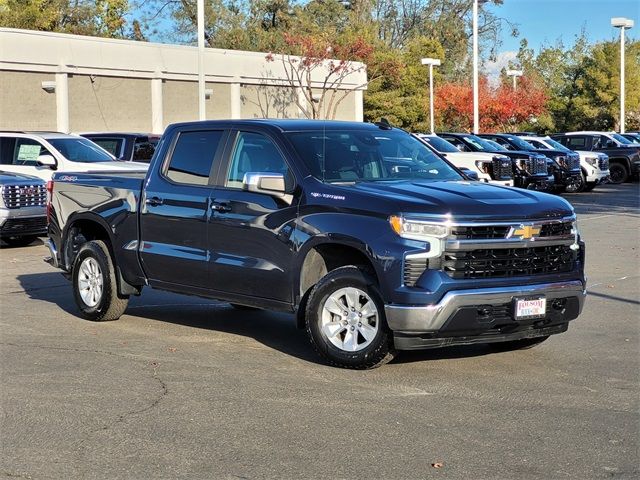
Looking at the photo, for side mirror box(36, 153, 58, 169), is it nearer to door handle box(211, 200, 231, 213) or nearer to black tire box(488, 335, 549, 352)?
door handle box(211, 200, 231, 213)

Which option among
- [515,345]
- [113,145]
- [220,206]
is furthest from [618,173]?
[220,206]

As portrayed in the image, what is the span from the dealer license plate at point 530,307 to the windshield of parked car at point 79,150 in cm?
1347

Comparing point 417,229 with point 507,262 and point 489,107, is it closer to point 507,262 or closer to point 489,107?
point 507,262

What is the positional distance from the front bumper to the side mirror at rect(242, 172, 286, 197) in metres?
1.46

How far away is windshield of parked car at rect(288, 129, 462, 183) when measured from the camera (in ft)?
28.1

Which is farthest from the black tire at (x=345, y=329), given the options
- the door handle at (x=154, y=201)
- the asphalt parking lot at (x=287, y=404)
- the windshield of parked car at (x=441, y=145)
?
the windshield of parked car at (x=441, y=145)

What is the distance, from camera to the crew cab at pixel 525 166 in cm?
2789

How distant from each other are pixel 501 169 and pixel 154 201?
18.4 metres

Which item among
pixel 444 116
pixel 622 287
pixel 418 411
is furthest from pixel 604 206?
pixel 444 116

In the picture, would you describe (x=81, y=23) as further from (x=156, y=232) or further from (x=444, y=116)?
(x=156, y=232)

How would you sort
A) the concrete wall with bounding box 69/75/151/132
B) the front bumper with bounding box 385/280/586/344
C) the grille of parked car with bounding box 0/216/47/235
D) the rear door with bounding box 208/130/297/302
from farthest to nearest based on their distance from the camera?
the concrete wall with bounding box 69/75/151/132
the grille of parked car with bounding box 0/216/47/235
the rear door with bounding box 208/130/297/302
the front bumper with bounding box 385/280/586/344

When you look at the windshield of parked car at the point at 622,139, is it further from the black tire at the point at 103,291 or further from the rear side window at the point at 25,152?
the black tire at the point at 103,291

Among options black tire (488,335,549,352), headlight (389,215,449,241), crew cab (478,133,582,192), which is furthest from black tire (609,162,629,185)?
headlight (389,215,449,241)

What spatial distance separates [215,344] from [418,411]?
2781mm
